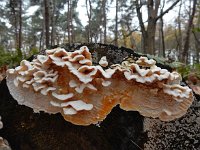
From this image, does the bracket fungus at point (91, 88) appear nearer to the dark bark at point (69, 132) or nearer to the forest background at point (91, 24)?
the dark bark at point (69, 132)

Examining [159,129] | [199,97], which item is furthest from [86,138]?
[199,97]

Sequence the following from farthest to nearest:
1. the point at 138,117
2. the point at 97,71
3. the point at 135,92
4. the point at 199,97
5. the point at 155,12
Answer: the point at 155,12 → the point at 199,97 → the point at 138,117 → the point at 135,92 → the point at 97,71

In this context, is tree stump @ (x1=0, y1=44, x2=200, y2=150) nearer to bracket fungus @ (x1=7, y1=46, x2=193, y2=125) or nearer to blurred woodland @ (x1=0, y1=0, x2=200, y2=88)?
bracket fungus @ (x1=7, y1=46, x2=193, y2=125)

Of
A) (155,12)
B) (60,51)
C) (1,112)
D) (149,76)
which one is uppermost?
(155,12)

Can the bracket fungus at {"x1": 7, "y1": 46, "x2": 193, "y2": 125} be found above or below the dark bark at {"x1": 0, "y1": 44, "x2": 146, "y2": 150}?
above

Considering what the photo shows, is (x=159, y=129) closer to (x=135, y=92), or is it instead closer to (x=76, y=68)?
(x=135, y=92)

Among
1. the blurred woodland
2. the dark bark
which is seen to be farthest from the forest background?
the dark bark

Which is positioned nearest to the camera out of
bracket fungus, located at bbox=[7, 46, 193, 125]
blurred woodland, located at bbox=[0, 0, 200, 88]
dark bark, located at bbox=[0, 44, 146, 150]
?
bracket fungus, located at bbox=[7, 46, 193, 125]

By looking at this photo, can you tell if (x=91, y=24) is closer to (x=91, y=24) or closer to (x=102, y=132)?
(x=91, y=24)
